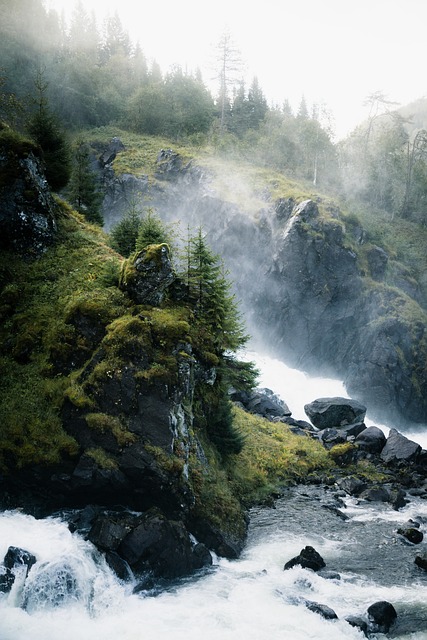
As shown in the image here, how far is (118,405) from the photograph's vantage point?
18766 mm

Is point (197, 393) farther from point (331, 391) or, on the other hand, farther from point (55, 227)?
point (331, 391)

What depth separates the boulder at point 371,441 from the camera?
113 ft

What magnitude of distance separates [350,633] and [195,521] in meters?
7.13

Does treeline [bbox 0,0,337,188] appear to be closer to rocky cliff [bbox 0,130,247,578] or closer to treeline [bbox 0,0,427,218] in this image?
treeline [bbox 0,0,427,218]

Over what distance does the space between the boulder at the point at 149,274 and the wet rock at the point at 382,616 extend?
51.1 ft

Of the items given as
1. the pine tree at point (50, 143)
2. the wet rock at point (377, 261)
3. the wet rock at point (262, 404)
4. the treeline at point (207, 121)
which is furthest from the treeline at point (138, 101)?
the wet rock at point (262, 404)

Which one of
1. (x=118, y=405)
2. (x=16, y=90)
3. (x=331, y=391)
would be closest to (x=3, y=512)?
(x=118, y=405)

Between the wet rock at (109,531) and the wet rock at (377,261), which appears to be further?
the wet rock at (377,261)

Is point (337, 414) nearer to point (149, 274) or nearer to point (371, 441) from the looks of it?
point (371, 441)

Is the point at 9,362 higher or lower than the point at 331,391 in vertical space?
higher

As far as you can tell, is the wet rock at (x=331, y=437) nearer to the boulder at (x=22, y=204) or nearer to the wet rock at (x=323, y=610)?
the wet rock at (x=323, y=610)

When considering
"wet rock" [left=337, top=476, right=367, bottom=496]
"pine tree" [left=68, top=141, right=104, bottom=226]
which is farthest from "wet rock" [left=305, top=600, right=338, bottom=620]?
"pine tree" [left=68, top=141, right=104, bottom=226]

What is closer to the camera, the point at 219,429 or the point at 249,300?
the point at 219,429

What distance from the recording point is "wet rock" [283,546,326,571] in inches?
693
